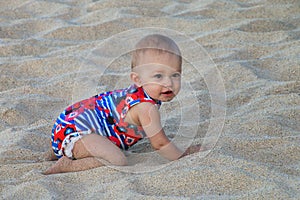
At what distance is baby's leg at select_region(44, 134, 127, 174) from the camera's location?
2.64 metres

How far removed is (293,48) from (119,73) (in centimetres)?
108

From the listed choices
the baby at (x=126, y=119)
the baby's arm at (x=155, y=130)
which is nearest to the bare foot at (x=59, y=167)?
the baby at (x=126, y=119)

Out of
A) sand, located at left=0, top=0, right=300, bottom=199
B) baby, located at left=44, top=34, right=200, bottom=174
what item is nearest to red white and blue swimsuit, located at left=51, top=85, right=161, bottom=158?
baby, located at left=44, top=34, right=200, bottom=174

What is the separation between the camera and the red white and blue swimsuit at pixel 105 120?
2.75 m

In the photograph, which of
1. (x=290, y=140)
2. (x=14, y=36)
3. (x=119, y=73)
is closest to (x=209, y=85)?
(x=119, y=73)

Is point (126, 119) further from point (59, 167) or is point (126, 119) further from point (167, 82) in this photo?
point (59, 167)

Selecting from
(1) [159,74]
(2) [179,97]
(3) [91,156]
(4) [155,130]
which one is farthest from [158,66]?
(2) [179,97]

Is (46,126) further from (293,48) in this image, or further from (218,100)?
(293,48)

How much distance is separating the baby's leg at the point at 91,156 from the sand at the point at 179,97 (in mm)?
76

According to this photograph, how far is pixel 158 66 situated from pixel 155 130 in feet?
0.90

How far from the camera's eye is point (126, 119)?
9.06 ft

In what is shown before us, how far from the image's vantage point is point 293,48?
388cm

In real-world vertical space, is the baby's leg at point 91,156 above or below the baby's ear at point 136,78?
below

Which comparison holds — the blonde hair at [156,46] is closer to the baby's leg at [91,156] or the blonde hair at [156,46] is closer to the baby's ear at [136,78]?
the baby's ear at [136,78]
